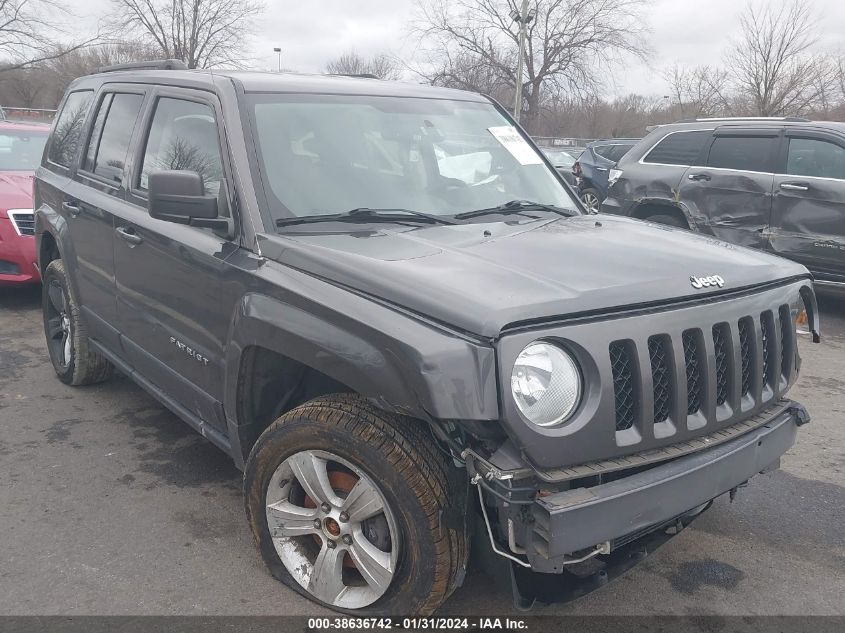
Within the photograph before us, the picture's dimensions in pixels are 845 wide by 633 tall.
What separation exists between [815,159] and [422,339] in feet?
22.2

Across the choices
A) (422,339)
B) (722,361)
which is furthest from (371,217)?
(722,361)

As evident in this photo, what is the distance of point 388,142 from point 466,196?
0.43 m

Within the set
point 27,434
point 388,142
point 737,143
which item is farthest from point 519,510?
point 737,143

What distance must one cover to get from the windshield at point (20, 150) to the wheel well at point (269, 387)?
6485 mm

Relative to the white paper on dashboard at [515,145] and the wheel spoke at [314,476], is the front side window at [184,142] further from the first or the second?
the white paper on dashboard at [515,145]

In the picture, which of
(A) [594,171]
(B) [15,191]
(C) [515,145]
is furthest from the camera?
(A) [594,171]

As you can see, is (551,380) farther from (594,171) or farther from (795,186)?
(594,171)

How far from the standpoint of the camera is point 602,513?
216 centimetres

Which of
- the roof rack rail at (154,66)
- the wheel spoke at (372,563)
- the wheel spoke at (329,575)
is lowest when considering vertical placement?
the wheel spoke at (329,575)

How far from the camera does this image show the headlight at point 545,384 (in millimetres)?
2178

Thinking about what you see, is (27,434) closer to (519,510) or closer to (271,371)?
(271,371)

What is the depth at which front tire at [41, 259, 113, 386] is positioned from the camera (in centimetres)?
486

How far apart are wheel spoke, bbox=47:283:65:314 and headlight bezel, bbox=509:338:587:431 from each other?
12.8 ft

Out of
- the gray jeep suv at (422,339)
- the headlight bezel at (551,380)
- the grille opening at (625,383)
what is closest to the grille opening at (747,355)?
the gray jeep suv at (422,339)
